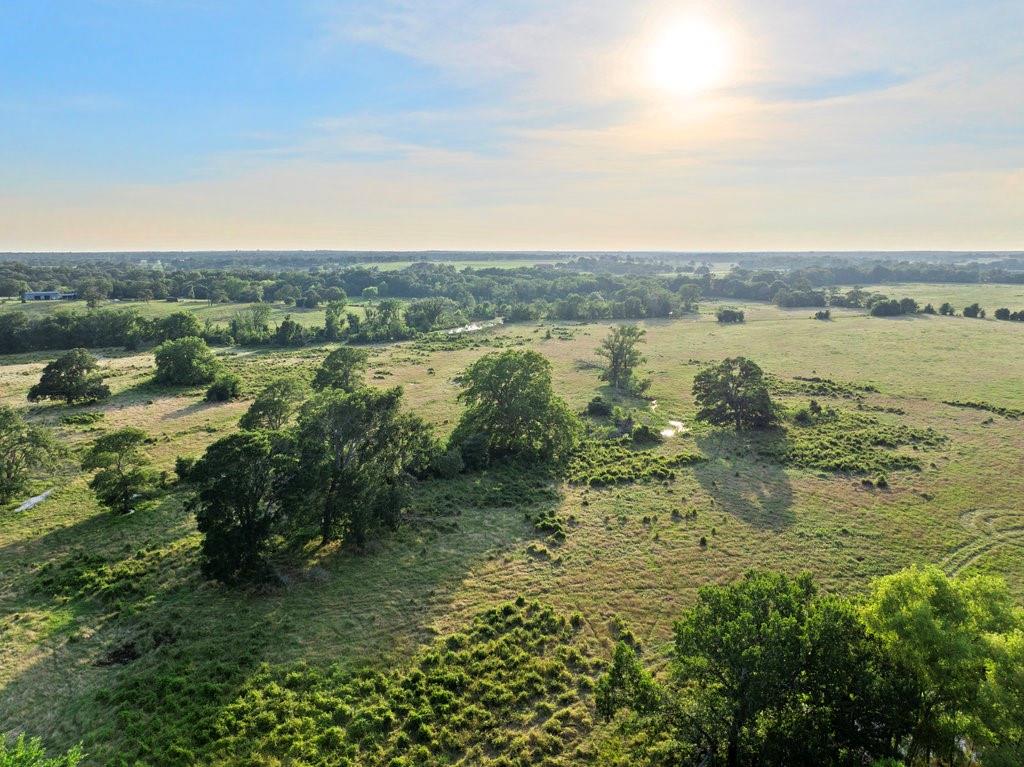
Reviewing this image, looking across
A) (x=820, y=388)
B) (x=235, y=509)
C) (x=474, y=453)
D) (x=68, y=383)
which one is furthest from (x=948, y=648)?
(x=68, y=383)

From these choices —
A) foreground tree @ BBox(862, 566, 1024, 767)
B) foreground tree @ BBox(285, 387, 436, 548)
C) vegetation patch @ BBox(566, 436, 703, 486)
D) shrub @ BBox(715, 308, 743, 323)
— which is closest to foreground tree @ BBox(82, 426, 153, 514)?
foreground tree @ BBox(285, 387, 436, 548)

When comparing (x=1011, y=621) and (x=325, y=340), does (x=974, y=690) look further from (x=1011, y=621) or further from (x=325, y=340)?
(x=325, y=340)

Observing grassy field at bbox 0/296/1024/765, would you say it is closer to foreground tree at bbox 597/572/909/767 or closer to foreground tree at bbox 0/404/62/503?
foreground tree at bbox 0/404/62/503

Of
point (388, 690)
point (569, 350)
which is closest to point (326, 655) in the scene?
point (388, 690)

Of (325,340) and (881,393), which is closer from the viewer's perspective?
(881,393)

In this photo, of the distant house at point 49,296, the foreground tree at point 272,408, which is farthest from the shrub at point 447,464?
the distant house at point 49,296

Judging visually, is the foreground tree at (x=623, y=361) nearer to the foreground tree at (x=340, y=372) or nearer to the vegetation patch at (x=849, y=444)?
the vegetation patch at (x=849, y=444)

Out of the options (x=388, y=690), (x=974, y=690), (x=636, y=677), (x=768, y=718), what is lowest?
(x=388, y=690)

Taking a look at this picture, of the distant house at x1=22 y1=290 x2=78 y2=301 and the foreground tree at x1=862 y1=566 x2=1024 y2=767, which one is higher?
the distant house at x1=22 y1=290 x2=78 y2=301
